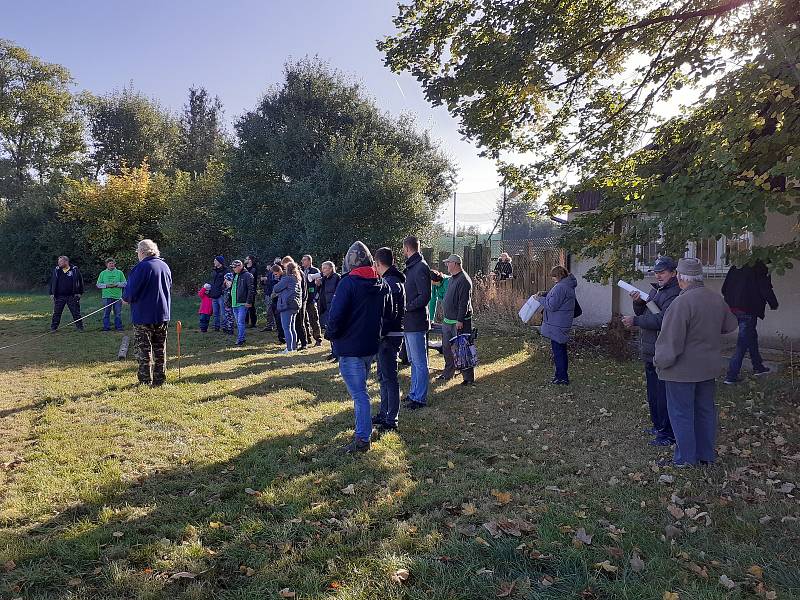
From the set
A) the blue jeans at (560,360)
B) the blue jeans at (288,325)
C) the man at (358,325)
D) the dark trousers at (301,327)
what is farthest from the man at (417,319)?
the dark trousers at (301,327)

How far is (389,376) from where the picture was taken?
5781 mm

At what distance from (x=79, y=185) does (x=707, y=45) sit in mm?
28083

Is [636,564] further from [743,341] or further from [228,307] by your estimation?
[228,307]

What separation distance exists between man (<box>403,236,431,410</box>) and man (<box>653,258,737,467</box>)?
2.86 meters

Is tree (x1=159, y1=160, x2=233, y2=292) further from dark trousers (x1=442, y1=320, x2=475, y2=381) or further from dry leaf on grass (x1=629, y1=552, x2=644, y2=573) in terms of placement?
dry leaf on grass (x1=629, y1=552, x2=644, y2=573)

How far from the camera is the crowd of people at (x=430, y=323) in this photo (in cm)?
457

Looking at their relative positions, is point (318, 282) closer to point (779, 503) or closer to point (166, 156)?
point (779, 503)

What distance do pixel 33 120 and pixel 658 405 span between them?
44558 mm

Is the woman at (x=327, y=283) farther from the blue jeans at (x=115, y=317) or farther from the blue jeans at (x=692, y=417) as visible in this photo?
the blue jeans at (x=692, y=417)

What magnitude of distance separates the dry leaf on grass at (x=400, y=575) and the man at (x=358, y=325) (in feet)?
6.58

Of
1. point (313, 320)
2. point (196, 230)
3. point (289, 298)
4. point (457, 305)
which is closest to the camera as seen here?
point (457, 305)

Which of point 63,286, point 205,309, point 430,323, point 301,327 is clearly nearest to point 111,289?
point 63,286

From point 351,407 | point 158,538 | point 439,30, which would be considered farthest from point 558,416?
point 439,30

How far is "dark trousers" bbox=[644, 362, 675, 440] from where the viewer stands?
5.47 metres
